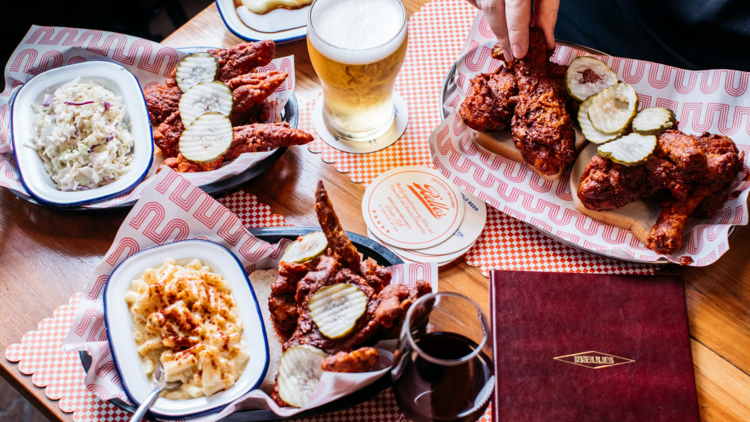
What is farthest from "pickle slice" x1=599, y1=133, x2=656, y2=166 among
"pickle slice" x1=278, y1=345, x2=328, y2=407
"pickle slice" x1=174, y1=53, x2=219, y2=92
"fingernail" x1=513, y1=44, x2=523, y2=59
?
"pickle slice" x1=174, y1=53, x2=219, y2=92

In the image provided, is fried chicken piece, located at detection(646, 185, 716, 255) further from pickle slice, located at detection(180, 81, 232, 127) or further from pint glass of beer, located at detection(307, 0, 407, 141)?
pickle slice, located at detection(180, 81, 232, 127)

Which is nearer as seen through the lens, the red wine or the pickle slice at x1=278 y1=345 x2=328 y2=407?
the red wine

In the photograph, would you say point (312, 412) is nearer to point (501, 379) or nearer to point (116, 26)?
point (501, 379)

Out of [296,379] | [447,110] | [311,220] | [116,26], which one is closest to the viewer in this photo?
[296,379]

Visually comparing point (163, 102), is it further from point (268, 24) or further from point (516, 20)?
point (516, 20)

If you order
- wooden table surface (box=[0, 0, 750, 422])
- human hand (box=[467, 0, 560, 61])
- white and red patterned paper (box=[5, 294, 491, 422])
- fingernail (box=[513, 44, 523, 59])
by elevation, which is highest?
human hand (box=[467, 0, 560, 61])

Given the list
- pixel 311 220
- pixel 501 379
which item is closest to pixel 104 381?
pixel 311 220

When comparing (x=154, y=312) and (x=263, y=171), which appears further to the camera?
(x=263, y=171)

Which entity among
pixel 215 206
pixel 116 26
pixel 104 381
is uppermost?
pixel 215 206
